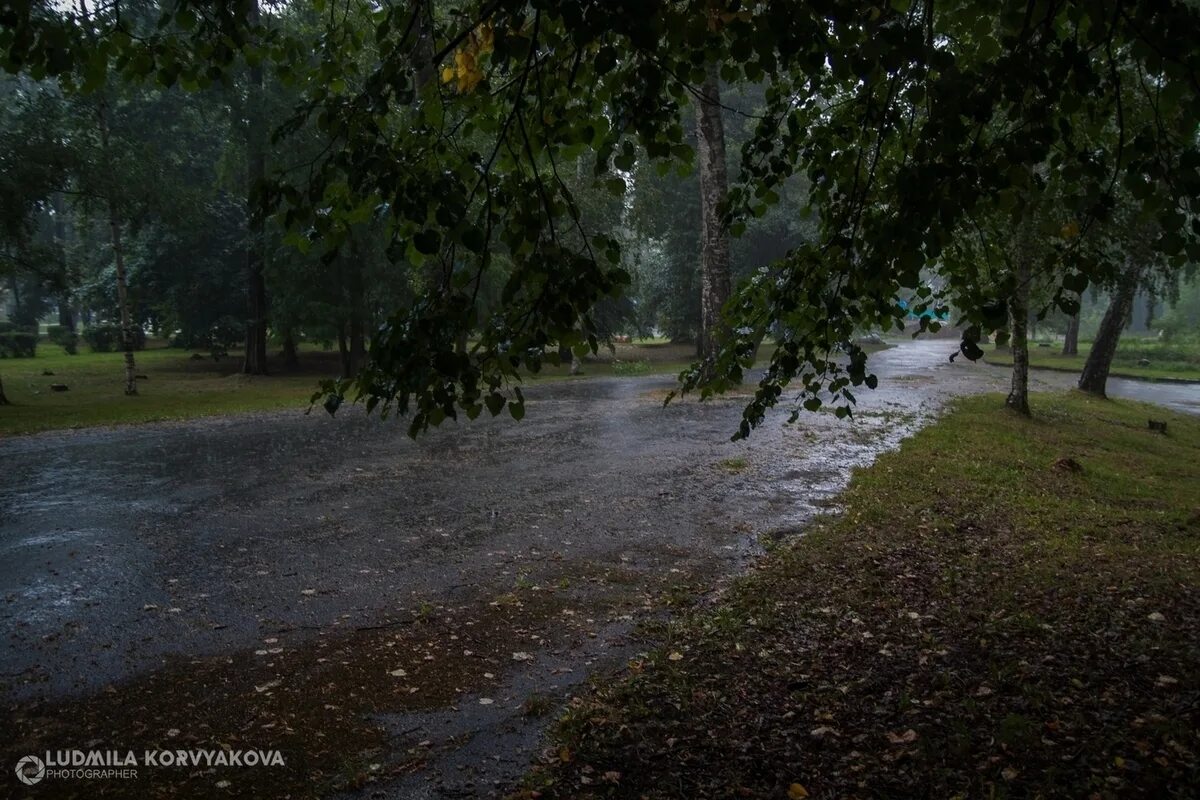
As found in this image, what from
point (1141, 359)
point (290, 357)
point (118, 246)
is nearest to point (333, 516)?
point (118, 246)

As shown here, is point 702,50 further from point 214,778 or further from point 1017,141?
point 214,778

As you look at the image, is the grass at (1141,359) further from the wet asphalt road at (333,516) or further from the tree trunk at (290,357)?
the tree trunk at (290,357)

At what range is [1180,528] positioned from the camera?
332 inches

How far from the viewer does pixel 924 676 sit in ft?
15.1

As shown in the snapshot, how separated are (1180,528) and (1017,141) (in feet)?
22.7

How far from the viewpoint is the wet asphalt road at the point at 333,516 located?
5.82m

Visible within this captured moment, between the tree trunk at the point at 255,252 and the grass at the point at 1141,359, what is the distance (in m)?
30.4

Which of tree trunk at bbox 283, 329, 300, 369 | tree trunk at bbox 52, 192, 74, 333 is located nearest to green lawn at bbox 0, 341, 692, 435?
tree trunk at bbox 283, 329, 300, 369

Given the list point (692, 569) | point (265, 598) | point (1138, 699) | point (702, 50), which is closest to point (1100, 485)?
point (692, 569)

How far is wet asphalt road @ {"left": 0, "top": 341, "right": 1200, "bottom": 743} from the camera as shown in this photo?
19.1 feet

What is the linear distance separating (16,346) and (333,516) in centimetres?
3232

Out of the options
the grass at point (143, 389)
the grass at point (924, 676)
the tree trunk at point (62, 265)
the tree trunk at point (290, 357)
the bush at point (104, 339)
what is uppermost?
the tree trunk at point (62, 265)

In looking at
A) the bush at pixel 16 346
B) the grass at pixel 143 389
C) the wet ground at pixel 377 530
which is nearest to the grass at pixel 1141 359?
the wet ground at pixel 377 530

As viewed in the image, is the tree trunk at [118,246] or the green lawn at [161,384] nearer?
the green lawn at [161,384]
